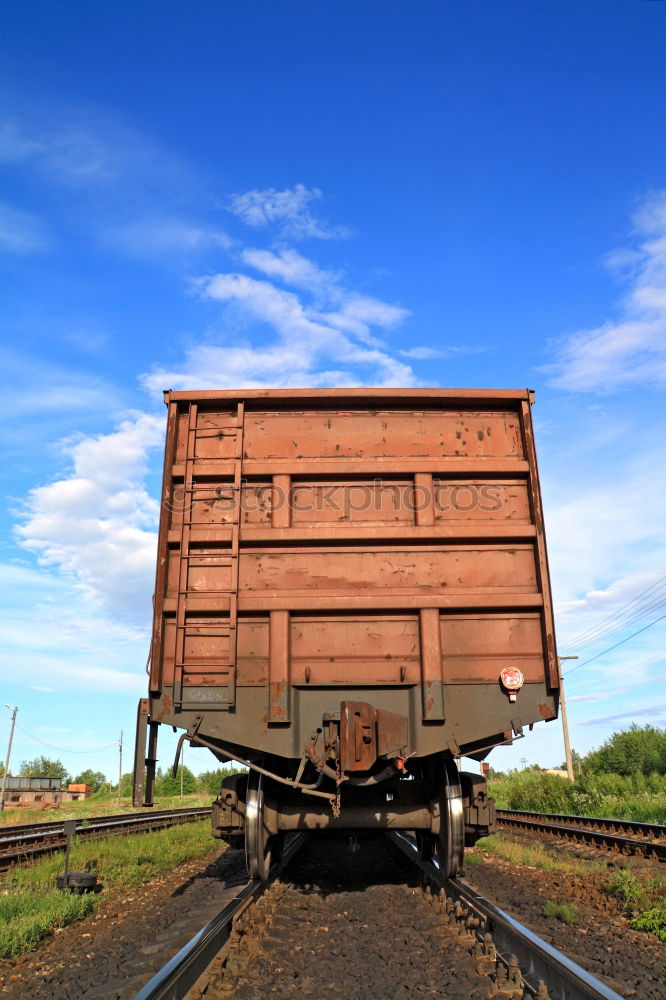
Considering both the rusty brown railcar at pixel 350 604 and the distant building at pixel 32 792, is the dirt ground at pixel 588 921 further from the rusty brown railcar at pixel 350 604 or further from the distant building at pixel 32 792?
the distant building at pixel 32 792

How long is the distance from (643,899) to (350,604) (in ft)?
12.6

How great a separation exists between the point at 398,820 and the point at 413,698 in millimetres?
1271

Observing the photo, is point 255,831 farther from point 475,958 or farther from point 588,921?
point 588,921

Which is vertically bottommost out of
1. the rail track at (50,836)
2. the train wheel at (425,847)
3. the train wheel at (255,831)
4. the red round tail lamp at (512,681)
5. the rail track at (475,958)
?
the rail track at (50,836)

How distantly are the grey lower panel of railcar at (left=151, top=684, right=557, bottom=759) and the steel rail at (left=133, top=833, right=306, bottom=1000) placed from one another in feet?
4.27

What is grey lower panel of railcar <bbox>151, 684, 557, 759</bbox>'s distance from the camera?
634cm

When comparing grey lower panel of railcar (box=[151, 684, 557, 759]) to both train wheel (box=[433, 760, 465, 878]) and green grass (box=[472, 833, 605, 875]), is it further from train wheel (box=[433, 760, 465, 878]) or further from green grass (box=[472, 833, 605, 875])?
green grass (box=[472, 833, 605, 875])

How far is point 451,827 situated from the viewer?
6.54 metres

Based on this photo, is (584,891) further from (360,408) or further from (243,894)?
(360,408)

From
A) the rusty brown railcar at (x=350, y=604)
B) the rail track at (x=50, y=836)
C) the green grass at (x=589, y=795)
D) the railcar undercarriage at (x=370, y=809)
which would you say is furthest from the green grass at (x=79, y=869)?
the green grass at (x=589, y=795)

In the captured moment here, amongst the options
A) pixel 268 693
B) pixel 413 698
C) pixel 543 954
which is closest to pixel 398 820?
pixel 413 698

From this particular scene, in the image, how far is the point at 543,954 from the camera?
161 inches

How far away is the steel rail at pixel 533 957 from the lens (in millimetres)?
3623

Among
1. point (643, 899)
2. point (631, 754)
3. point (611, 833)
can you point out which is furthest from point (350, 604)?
point (631, 754)
